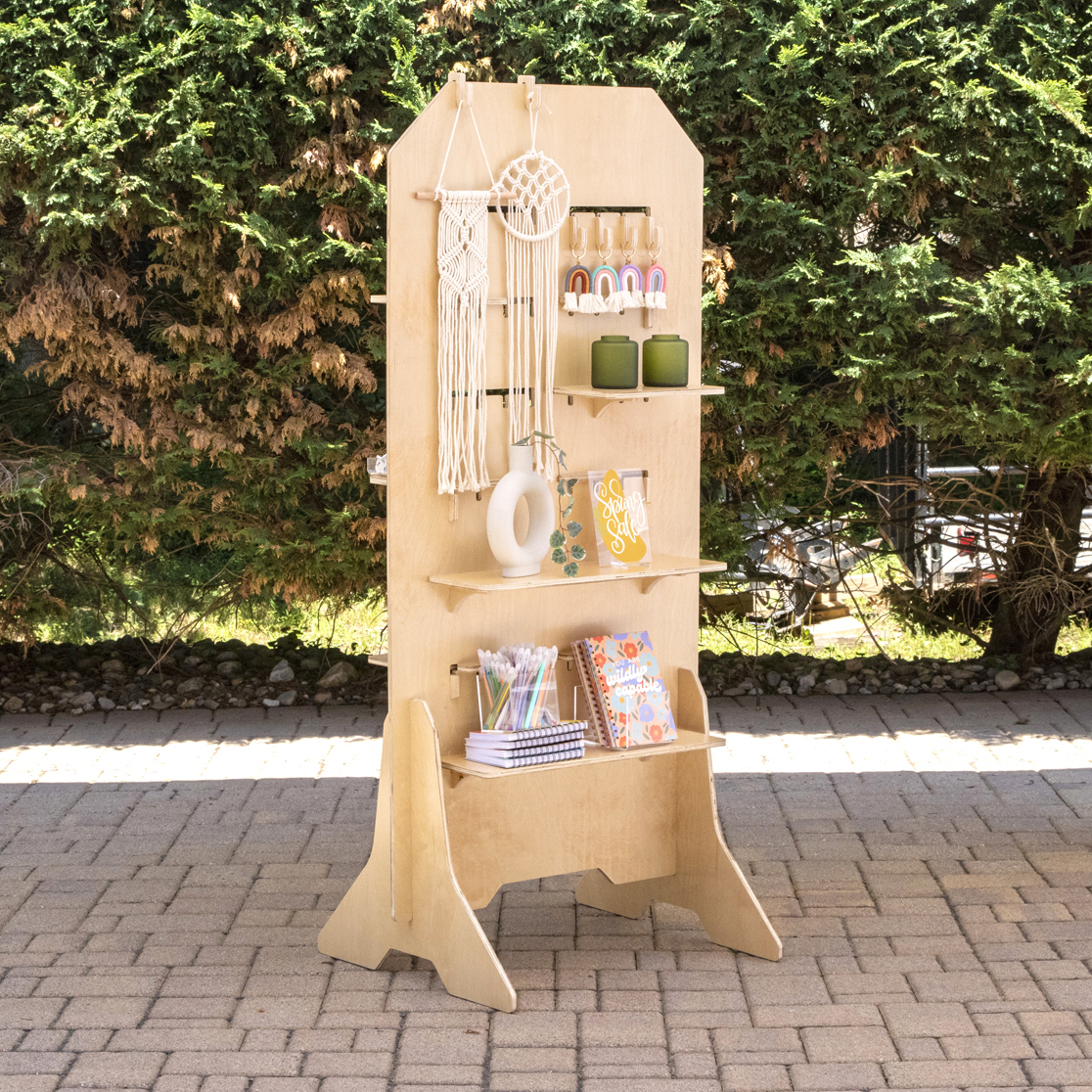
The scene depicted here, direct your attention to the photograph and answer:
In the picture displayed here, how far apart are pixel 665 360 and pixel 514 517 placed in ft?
2.00

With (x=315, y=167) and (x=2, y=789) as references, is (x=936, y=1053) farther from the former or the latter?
(x=315, y=167)

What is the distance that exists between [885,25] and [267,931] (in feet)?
14.2

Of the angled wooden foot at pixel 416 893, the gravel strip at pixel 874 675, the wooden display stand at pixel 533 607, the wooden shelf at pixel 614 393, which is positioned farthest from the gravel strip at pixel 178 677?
the wooden shelf at pixel 614 393

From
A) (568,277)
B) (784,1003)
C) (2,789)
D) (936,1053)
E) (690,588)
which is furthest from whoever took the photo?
(2,789)

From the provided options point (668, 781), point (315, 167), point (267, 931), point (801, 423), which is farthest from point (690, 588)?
point (315, 167)

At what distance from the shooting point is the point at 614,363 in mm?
3729

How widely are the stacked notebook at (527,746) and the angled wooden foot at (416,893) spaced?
137mm

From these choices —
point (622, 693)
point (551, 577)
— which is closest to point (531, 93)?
point (551, 577)

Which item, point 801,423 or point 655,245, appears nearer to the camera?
point 655,245

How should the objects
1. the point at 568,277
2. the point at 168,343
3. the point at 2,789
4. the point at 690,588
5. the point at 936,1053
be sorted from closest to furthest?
the point at 936,1053 < the point at 568,277 < the point at 690,588 < the point at 2,789 < the point at 168,343

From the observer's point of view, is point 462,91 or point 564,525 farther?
point 564,525

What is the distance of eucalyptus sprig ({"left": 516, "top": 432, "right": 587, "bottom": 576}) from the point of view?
3744mm

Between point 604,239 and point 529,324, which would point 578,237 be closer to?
point 604,239

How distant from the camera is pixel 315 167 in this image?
570cm
